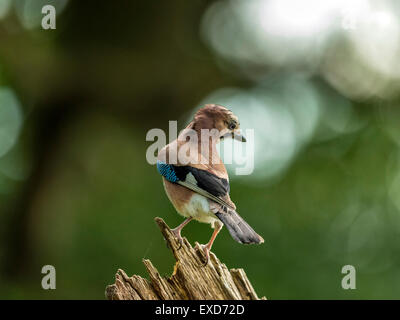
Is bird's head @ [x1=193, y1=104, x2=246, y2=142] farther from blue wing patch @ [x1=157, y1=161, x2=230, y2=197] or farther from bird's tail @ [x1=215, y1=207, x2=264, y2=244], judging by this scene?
bird's tail @ [x1=215, y1=207, x2=264, y2=244]

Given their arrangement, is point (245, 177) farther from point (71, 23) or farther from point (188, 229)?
point (71, 23)

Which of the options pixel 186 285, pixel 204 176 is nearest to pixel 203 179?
pixel 204 176

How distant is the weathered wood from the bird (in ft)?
0.99

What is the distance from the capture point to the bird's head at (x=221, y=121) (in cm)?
792

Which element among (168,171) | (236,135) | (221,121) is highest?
(221,121)

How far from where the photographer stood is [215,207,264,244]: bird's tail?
21.6 feet

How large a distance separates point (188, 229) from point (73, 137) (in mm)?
5870

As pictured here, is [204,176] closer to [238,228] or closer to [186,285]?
[238,228]

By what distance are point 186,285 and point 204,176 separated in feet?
5.16

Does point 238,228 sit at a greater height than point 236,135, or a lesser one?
lesser

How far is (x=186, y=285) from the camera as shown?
245 inches

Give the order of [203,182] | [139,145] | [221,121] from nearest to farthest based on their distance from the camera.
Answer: [203,182] → [221,121] → [139,145]

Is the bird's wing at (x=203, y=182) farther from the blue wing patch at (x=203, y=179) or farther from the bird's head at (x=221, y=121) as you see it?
the bird's head at (x=221, y=121)
